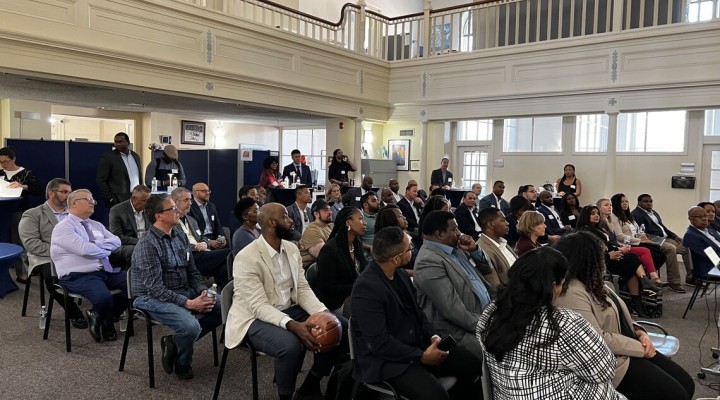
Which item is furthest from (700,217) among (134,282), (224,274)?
(134,282)

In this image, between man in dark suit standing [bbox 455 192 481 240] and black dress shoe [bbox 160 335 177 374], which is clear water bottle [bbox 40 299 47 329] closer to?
black dress shoe [bbox 160 335 177 374]

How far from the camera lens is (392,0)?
1434 centimetres

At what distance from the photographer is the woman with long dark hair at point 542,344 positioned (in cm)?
177

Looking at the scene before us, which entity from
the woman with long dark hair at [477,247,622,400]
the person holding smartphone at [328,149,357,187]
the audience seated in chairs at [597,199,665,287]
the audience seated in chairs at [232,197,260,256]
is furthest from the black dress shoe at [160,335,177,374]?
the person holding smartphone at [328,149,357,187]

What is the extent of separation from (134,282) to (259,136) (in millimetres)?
11771

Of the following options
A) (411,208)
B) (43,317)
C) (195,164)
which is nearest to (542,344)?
(43,317)

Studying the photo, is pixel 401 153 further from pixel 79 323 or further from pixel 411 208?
pixel 79 323

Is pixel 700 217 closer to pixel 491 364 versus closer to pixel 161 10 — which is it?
pixel 491 364

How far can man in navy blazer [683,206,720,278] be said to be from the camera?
4.80 metres

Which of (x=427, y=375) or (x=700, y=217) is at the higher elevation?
(x=700, y=217)

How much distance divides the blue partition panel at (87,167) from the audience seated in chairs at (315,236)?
3.72 m

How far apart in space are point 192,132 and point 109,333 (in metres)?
9.66

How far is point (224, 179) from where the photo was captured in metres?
8.22

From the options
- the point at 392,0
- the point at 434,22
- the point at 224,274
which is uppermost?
the point at 392,0
